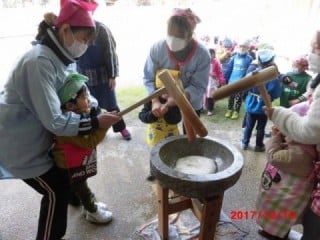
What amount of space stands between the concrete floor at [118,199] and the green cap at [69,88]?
1075 millimetres

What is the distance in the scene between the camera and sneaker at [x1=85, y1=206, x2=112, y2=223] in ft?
6.94

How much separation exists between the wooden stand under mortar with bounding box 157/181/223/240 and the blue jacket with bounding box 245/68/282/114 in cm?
151

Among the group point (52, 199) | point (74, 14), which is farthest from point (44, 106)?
point (52, 199)

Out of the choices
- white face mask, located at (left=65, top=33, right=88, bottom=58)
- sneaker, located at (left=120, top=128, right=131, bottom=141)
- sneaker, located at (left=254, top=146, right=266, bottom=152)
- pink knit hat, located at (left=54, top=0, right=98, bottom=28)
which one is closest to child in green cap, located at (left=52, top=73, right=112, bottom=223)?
white face mask, located at (left=65, top=33, right=88, bottom=58)

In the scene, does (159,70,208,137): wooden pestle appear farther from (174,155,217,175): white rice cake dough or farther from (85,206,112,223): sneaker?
(85,206,112,223): sneaker

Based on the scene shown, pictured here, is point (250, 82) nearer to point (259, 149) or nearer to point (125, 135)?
point (259, 149)

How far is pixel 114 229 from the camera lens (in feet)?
6.87

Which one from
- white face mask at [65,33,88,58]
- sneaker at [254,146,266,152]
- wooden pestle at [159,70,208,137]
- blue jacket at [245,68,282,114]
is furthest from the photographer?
sneaker at [254,146,266,152]

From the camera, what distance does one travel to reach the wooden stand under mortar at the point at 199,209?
1581 mm

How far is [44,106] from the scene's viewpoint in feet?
4.44

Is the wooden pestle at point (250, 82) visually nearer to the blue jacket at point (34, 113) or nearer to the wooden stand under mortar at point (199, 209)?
the wooden stand under mortar at point (199, 209)

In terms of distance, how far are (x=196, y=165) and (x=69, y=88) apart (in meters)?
0.84

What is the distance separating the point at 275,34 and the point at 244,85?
16.6 feet

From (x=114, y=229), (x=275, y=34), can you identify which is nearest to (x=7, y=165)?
(x=114, y=229)
